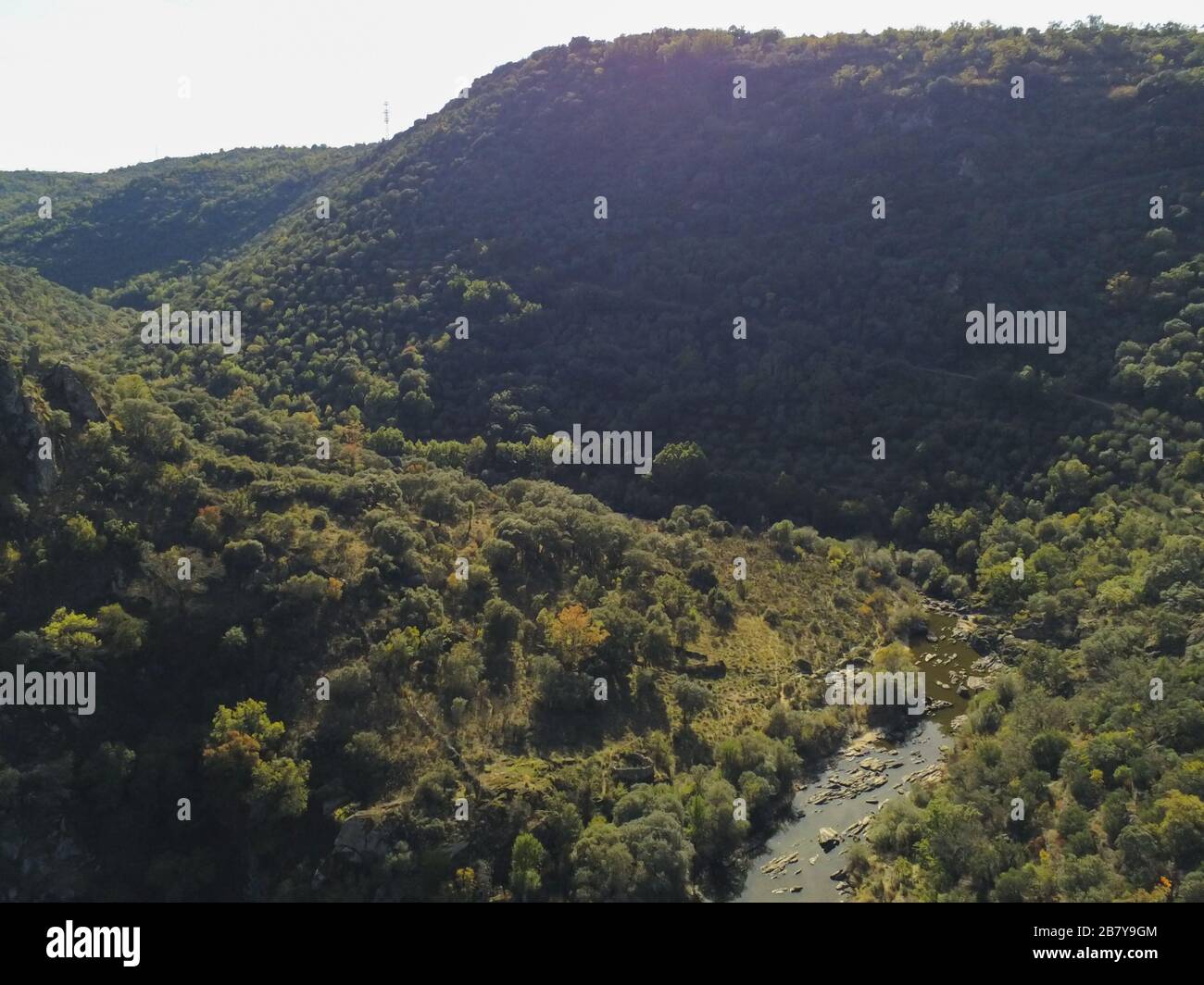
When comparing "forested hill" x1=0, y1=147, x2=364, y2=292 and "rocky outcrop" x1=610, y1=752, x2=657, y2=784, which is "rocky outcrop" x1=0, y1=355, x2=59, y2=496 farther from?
"forested hill" x1=0, y1=147, x2=364, y2=292

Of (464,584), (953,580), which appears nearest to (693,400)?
(953,580)

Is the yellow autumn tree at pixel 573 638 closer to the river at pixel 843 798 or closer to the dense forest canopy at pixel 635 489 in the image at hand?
the dense forest canopy at pixel 635 489

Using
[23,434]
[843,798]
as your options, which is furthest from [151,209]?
[843,798]

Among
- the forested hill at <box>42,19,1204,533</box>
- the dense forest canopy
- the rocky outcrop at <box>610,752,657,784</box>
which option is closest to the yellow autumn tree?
the dense forest canopy

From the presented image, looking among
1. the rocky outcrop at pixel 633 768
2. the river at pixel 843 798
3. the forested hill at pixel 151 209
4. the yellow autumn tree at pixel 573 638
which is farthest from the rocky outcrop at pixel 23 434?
the forested hill at pixel 151 209

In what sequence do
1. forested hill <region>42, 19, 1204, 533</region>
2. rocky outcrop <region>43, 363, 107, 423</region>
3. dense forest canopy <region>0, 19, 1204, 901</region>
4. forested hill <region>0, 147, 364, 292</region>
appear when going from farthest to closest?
forested hill <region>0, 147, 364, 292</region>
forested hill <region>42, 19, 1204, 533</region>
rocky outcrop <region>43, 363, 107, 423</region>
dense forest canopy <region>0, 19, 1204, 901</region>

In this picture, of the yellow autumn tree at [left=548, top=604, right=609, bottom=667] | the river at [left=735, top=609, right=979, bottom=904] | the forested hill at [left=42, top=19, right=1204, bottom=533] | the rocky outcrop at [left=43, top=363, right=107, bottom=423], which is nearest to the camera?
the river at [left=735, top=609, right=979, bottom=904]
